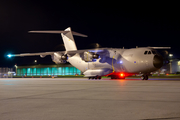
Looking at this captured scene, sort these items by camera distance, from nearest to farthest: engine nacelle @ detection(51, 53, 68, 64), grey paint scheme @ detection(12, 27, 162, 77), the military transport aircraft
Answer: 1. the military transport aircraft
2. grey paint scheme @ detection(12, 27, 162, 77)
3. engine nacelle @ detection(51, 53, 68, 64)

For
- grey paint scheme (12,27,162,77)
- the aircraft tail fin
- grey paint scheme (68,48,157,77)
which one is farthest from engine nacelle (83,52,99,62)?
the aircraft tail fin

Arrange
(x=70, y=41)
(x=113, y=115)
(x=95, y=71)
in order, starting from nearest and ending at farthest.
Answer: (x=113, y=115)
(x=95, y=71)
(x=70, y=41)

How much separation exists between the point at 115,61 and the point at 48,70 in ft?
170

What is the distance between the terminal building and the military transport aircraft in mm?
38576

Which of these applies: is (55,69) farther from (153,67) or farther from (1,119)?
(1,119)

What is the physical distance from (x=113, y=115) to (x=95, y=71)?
27.6 meters

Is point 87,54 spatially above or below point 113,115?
above

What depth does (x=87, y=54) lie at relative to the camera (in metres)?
34.3

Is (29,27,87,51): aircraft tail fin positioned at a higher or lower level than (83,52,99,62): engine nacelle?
higher

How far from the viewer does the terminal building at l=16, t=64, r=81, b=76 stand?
78.1 m

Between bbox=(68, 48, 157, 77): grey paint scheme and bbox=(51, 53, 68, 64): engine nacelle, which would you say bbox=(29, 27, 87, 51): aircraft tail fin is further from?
bbox=(68, 48, 157, 77): grey paint scheme

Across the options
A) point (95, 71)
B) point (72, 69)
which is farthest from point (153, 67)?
point (72, 69)

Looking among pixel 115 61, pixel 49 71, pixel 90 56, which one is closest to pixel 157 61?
pixel 115 61

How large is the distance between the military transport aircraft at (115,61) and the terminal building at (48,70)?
127 ft
